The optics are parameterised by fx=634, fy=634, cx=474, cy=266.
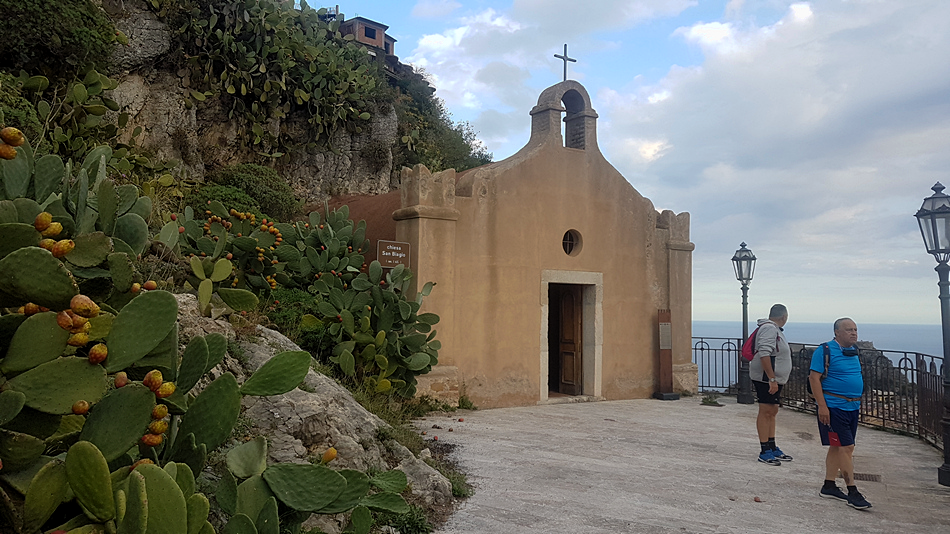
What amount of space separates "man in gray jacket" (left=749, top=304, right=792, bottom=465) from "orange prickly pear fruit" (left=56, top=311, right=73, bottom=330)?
6.10 meters

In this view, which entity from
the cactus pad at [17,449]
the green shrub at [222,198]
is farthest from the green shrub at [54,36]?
the cactus pad at [17,449]

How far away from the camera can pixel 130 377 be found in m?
2.18

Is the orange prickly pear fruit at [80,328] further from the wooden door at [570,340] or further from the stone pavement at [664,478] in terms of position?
the wooden door at [570,340]

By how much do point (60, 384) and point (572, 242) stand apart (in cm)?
982

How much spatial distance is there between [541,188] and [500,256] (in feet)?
4.81

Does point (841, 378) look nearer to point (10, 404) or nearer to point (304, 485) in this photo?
point (304, 485)

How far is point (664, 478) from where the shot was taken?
589 cm

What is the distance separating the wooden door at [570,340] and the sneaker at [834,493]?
19.2 ft

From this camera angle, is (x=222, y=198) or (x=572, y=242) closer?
(x=222, y=198)

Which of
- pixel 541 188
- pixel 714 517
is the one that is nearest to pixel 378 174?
pixel 541 188

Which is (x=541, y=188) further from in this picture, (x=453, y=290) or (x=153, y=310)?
(x=153, y=310)

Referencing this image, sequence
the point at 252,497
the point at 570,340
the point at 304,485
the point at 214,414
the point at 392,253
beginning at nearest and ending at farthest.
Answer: the point at 214,414 < the point at 252,497 < the point at 304,485 < the point at 392,253 < the point at 570,340

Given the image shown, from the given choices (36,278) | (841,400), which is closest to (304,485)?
(36,278)

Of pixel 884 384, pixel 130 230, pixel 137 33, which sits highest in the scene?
pixel 137 33
